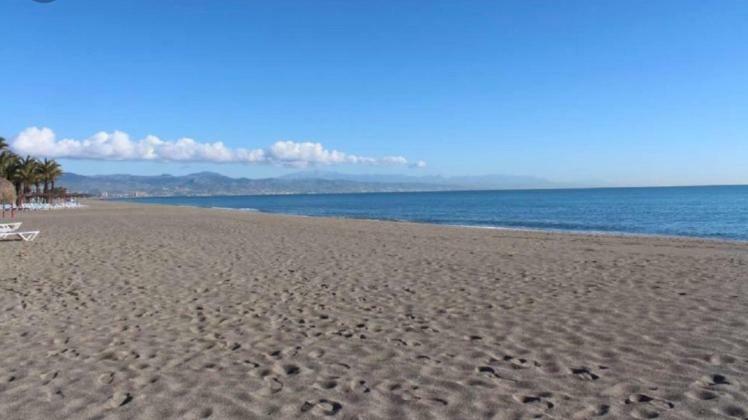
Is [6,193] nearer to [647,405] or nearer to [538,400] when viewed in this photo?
[538,400]

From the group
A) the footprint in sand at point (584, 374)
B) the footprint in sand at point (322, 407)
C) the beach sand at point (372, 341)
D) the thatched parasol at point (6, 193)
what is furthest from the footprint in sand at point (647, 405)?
the thatched parasol at point (6, 193)

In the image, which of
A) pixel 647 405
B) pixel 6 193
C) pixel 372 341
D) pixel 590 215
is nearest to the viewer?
pixel 647 405

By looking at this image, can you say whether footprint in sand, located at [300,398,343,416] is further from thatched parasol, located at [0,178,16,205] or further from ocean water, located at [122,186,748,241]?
thatched parasol, located at [0,178,16,205]

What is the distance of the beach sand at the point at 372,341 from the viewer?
3.97 meters

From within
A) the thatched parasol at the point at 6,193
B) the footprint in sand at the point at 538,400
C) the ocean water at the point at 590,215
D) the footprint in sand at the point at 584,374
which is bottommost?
the ocean water at the point at 590,215

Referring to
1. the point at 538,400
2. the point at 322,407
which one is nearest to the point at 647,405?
the point at 538,400

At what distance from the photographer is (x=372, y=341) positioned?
5613mm

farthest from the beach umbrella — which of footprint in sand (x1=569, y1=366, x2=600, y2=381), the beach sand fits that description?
footprint in sand (x1=569, y1=366, x2=600, y2=381)

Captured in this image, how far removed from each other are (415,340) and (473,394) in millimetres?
1571

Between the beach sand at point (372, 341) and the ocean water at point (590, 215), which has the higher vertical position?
the beach sand at point (372, 341)

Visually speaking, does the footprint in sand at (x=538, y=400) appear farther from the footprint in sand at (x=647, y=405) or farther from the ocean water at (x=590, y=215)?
the ocean water at (x=590, y=215)

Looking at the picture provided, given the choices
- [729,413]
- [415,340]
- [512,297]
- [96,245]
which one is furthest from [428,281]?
[96,245]

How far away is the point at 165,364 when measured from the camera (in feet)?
16.1

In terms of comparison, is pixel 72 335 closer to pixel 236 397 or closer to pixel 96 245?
pixel 236 397
